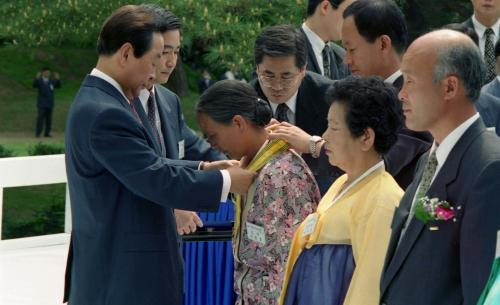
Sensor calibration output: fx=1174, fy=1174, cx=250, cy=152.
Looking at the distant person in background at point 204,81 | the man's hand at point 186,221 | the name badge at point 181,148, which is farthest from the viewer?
the distant person in background at point 204,81

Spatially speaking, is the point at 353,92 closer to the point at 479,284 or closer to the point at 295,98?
the point at 479,284

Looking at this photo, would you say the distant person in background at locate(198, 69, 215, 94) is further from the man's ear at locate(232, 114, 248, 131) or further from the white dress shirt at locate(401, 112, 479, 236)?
the white dress shirt at locate(401, 112, 479, 236)

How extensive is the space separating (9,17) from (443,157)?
37.0 feet

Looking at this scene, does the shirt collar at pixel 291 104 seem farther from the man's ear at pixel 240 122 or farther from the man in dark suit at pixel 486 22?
the man in dark suit at pixel 486 22

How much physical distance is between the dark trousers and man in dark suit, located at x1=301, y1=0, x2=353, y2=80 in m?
20.1

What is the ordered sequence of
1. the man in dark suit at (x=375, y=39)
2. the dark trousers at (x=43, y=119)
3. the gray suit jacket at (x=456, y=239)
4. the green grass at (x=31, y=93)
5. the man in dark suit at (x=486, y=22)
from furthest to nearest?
the dark trousers at (x=43, y=119) < the green grass at (x=31, y=93) < the man in dark suit at (x=486, y=22) < the man in dark suit at (x=375, y=39) < the gray suit jacket at (x=456, y=239)

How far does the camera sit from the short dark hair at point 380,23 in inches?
194

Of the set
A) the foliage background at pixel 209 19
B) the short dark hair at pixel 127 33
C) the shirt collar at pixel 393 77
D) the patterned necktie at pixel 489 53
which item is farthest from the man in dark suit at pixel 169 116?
the foliage background at pixel 209 19

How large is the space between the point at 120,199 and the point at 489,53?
2979 millimetres

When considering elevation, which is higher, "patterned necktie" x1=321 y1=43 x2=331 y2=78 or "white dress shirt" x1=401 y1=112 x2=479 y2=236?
"white dress shirt" x1=401 y1=112 x2=479 y2=236

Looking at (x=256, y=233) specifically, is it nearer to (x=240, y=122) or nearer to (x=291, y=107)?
(x=240, y=122)

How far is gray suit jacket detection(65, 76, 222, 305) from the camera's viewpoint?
4441 mm

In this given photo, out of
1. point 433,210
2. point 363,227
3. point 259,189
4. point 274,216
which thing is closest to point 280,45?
point 259,189

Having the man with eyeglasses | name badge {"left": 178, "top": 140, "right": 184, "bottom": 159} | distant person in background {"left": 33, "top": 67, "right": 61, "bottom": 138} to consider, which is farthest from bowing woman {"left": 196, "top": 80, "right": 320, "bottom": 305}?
distant person in background {"left": 33, "top": 67, "right": 61, "bottom": 138}
